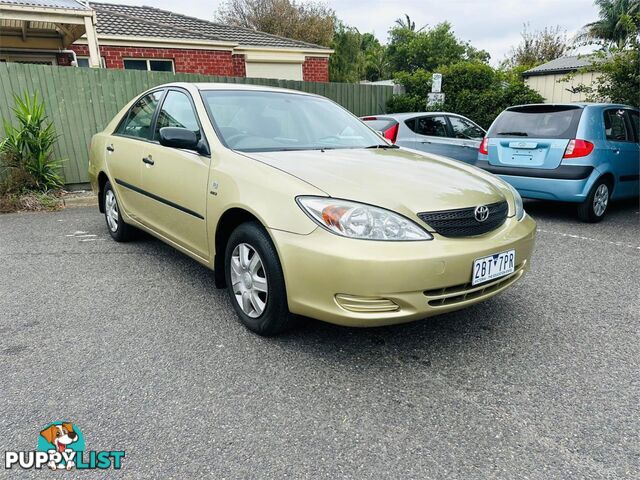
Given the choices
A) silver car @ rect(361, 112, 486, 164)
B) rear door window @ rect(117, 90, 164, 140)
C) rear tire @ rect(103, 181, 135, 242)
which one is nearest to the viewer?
rear door window @ rect(117, 90, 164, 140)

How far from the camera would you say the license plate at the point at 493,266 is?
7.93 ft

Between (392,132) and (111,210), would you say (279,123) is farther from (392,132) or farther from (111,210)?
(392,132)

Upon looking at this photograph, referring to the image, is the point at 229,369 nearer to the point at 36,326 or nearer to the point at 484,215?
the point at 36,326

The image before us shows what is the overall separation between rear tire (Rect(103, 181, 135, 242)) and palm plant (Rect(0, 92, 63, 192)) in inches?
106

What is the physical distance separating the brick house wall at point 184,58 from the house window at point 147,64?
5.6 inches

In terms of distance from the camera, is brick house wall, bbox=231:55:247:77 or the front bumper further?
brick house wall, bbox=231:55:247:77

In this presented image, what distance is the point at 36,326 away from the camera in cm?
297

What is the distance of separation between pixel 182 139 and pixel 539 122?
4763 millimetres

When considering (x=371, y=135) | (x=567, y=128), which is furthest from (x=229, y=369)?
(x=567, y=128)

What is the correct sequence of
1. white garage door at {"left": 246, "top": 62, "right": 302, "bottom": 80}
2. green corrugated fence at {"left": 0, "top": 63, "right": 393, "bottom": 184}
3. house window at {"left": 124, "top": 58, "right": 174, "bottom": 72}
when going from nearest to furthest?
green corrugated fence at {"left": 0, "top": 63, "right": 393, "bottom": 184}, house window at {"left": 124, "top": 58, "right": 174, "bottom": 72}, white garage door at {"left": 246, "top": 62, "right": 302, "bottom": 80}

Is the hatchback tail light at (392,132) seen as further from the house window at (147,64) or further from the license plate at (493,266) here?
the house window at (147,64)

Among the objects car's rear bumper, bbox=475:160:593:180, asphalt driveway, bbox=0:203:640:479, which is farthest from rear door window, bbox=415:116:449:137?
asphalt driveway, bbox=0:203:640:479

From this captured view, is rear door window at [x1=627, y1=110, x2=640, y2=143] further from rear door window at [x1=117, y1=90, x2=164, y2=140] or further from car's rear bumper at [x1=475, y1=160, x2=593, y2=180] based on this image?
rear door window at [x1=117, y1=90, x2=164, y2=140]

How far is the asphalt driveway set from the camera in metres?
1.85
